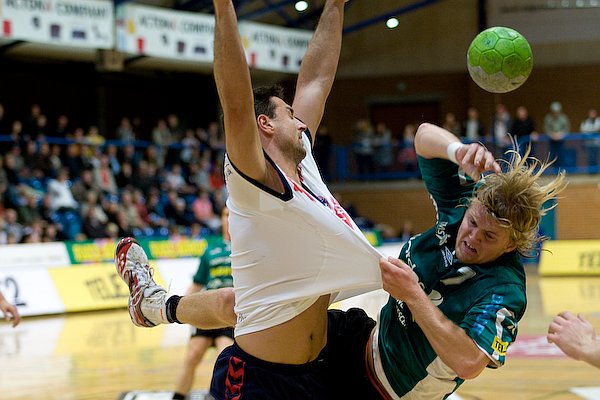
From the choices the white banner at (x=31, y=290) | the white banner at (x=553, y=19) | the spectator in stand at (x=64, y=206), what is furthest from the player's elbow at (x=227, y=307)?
the white banner at (x=553, y=19)

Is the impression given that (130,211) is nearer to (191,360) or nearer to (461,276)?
(191,360)

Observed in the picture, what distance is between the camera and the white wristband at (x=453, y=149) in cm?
388

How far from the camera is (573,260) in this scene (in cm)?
1847

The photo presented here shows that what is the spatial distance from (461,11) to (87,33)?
12528 millimetres

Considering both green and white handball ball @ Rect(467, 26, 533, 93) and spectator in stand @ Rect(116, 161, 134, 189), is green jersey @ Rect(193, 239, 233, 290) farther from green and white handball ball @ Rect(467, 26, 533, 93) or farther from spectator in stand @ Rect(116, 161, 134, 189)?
spectator in stand @ Rect(116, 161, 134, 189)

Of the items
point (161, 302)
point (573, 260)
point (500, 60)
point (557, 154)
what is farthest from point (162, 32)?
point (500, 60)

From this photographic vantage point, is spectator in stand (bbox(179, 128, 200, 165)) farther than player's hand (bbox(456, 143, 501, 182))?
Yes

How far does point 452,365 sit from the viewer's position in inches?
132

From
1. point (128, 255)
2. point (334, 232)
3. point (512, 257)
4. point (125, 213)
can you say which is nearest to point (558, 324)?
point (512, 257)

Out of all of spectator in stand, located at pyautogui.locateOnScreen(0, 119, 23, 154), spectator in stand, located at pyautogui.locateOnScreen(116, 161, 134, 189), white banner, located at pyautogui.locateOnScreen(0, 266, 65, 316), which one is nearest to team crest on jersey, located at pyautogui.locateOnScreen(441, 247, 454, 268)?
white banner, located at pyautogui.locateOnScreen(0, 266, 65, 316)

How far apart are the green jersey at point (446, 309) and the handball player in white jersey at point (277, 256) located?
7.9 inches

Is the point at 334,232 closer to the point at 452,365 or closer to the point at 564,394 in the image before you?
the point at 452,365

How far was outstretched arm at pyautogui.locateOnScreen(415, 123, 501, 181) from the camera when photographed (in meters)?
3.66

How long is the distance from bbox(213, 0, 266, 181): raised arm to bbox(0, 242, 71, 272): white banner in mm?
10937
